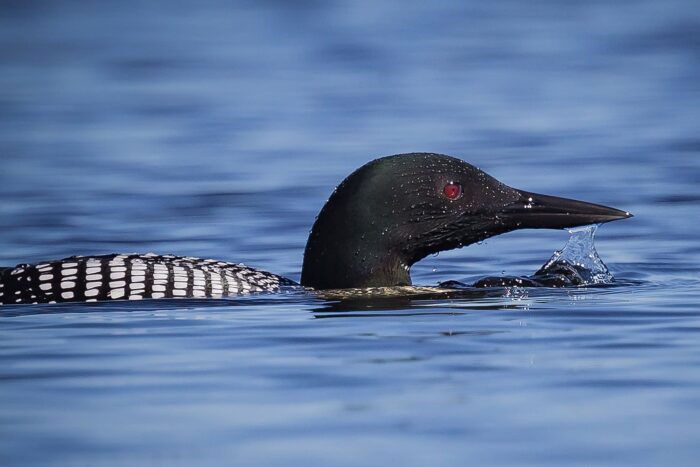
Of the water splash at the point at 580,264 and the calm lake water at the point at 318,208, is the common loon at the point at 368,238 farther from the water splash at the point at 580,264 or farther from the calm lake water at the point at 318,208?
the water splash at the point at 580,264

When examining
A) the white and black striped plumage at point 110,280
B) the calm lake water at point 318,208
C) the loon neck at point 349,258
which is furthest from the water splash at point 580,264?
the white and black striped plumage at point 110,280

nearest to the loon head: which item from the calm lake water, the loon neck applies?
the loon neck

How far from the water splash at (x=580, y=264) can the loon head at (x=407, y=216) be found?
422 millimetres

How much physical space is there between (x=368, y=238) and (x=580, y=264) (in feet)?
3.96

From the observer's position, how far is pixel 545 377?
529cm

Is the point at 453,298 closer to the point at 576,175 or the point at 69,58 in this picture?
the point at 576,175

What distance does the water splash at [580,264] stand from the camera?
784 cm

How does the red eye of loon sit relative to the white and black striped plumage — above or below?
A: above

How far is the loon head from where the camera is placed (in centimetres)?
721

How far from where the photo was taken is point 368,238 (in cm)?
725

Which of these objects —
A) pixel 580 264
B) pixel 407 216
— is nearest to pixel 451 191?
pixel 407 216

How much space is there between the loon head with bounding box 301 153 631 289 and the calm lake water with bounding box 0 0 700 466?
0.23 m

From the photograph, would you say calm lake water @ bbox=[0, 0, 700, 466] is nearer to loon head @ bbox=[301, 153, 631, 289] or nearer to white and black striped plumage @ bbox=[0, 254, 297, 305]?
white and black striped plumage @ bbox=[0, 254, 297, 305]

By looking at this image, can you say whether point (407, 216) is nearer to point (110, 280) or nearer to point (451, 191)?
point (451, 191)
